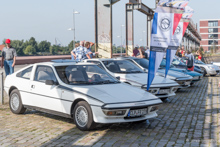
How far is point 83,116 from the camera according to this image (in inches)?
252

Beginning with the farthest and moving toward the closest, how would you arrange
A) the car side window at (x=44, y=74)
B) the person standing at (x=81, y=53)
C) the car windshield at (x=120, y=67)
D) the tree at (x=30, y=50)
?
the tree at (x=30, y=50) → the person standing at (x=81, y=53) → the car windshield at (x=120, y=67) → the car side window at (x=44, y=74)

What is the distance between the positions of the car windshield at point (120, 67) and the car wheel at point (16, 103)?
3.57 m

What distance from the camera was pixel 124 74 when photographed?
1056 centimetres

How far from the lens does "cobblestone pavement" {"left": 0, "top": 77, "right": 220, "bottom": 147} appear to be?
560 centimetres

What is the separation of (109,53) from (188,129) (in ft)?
34.3

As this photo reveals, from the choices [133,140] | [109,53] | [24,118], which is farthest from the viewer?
[109,53]

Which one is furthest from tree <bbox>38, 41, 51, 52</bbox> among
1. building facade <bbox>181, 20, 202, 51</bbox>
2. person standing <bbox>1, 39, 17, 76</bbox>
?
person standing <bbox>1, 39, 17, 76</bbox>

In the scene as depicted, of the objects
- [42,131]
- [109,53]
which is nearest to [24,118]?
[42,131]

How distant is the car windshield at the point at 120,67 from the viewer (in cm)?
1089

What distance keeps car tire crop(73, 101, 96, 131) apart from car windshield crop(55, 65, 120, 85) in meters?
0.73

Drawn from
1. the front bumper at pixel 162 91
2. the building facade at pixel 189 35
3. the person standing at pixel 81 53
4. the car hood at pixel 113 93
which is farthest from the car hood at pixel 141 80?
the building facade at pixel 189 35

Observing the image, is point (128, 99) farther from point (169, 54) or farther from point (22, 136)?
point (169, 54)

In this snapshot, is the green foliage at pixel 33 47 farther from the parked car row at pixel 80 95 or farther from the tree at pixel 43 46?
the parked car row at pixel 80 95

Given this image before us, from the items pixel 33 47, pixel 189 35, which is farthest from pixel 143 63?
pixel 33 47
